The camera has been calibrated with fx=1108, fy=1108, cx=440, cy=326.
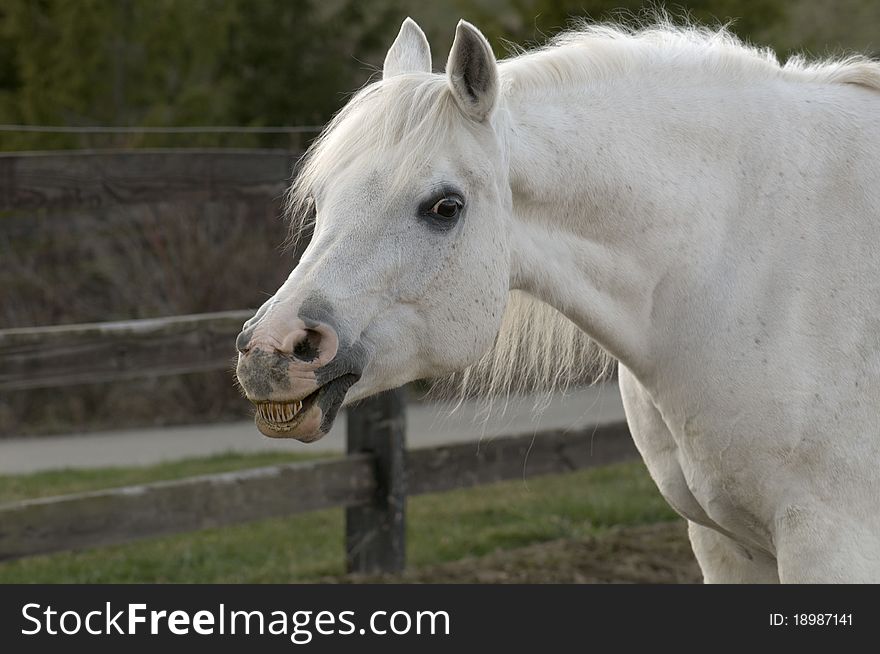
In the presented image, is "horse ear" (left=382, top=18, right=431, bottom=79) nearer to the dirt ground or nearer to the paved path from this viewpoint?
the dirt ground

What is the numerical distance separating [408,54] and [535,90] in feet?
1.11

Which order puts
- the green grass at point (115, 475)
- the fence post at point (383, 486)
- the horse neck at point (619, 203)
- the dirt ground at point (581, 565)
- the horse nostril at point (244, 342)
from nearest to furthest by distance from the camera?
the horse nostril at point (244, 342), the horse neck at point (619, 203), the dirt ground at point (581, 565), the fence post at point (383, 486), the green grass at point (115, 475)

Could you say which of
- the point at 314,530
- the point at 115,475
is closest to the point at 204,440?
the point at 115,475

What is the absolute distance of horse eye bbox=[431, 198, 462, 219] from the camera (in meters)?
2.37

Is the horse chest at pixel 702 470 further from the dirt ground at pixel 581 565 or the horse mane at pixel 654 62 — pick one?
the dirt ground at pixel 581 565

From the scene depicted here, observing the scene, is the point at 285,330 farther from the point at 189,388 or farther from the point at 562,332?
the point at 189,388

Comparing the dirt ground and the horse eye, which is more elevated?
the dirt ground

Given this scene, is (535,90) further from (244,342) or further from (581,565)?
(581,565)

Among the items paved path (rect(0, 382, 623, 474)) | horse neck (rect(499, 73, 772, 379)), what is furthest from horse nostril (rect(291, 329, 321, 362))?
A: paved path (rect(0, 382, 623, 474))

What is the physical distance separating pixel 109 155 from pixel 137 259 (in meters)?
5.14

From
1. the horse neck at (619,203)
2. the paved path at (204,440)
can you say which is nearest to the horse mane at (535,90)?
the horse neck at (619,203)

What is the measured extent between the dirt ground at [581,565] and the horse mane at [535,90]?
2.17 m

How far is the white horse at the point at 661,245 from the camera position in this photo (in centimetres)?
237

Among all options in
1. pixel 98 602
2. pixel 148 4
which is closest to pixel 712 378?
pixel 98 602
